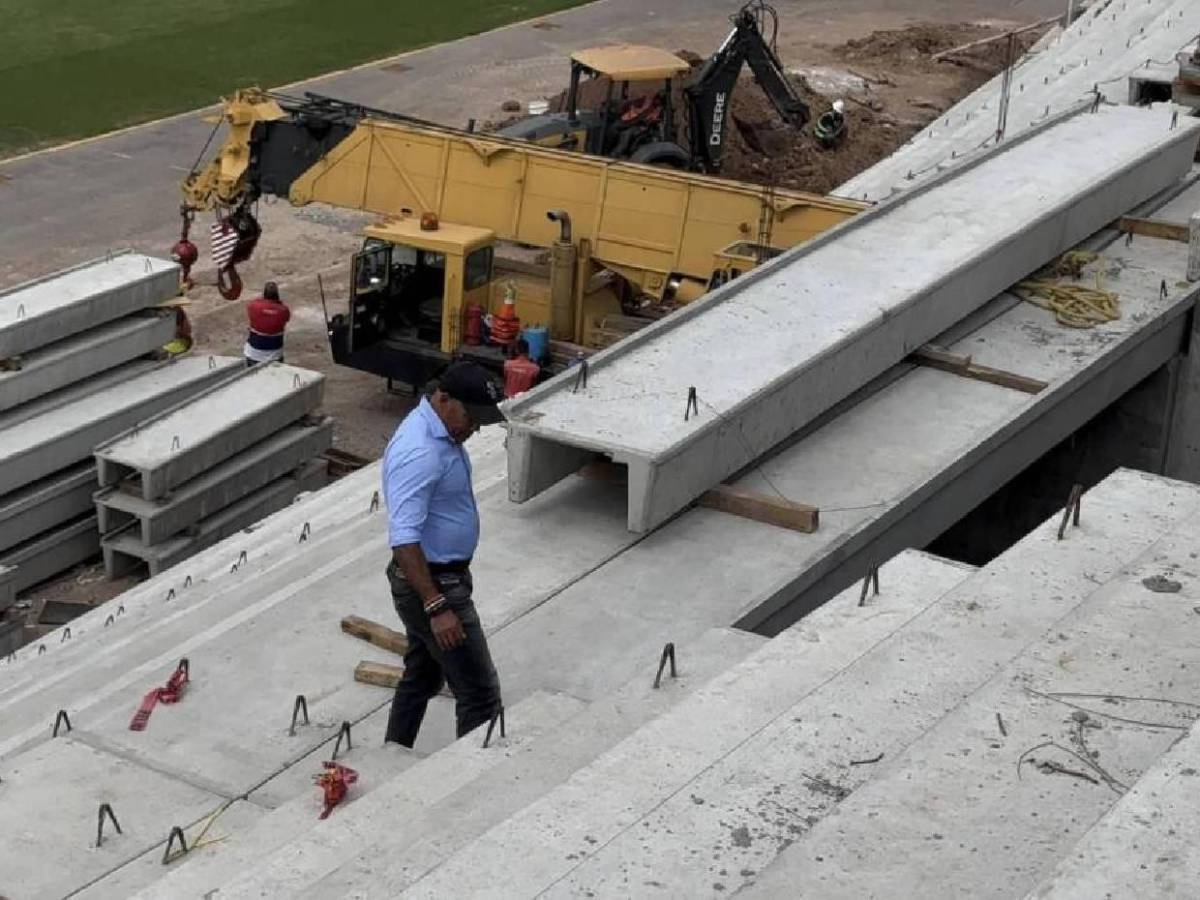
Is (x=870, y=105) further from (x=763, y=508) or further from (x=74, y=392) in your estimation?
(x=763, y=508)

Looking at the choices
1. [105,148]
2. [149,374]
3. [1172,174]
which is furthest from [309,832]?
[105,148]

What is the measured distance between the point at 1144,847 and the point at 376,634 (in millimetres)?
4096

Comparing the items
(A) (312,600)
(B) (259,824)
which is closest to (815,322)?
(A) (312,600)

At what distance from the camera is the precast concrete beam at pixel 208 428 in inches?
508

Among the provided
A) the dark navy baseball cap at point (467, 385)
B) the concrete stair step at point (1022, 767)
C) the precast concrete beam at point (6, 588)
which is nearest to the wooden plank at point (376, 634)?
the dark navy baseball cap at point (467, 385)

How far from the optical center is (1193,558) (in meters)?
7.00

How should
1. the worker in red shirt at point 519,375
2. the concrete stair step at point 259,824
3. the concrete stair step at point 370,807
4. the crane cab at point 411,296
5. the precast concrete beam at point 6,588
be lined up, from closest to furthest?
the concrete stair step at point 370,807 → the concrete stair step at point 259,824 → the precast concrete beam at point 6,588 → the worker in red shirt at point 519,375 → the crane cab at point 411,296

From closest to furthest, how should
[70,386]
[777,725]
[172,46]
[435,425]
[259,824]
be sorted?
[777,725]
[259,824]
[435,425]
[70,386]
[172,46]

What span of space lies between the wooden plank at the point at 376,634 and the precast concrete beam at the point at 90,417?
496 centimetres

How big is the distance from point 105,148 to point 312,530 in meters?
14.4

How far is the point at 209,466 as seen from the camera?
13.3 metres

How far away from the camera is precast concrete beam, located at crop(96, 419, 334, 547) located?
42.2 ft

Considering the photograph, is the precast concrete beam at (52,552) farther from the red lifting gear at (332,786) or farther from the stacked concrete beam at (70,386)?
the red lifting gear at (332,786)

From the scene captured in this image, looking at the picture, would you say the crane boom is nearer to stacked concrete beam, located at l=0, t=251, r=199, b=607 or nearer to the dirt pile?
stacked concrete beam, located at l=0, t=251, r=199, b=607
